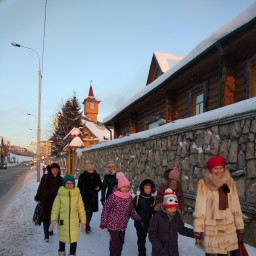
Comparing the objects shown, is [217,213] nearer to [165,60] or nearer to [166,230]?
[166,230]

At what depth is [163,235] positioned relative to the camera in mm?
3629

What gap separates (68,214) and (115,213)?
79 centimetres

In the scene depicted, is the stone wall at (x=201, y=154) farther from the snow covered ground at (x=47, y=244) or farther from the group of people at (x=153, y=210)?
the group of people at (x=153, y=210)

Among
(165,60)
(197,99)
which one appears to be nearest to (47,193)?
(197,99)

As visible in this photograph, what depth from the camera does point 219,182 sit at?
3711mm

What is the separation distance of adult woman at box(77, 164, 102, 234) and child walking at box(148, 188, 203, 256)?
3905 mm

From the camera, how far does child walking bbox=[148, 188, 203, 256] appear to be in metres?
3.59

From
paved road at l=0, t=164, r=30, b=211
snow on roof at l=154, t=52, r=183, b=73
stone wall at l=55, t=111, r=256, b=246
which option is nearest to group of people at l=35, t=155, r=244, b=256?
stone wall at l=55, t=111, r=256, b=246

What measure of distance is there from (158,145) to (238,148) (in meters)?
3.69

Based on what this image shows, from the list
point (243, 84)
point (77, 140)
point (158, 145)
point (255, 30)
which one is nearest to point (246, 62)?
point (243, 84)

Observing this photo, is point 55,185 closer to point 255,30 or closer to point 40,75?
point 255,30

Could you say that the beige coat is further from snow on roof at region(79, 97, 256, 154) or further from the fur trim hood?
snow on roof at region(79, 97, 256, 154)

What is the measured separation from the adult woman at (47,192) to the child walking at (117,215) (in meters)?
2.19

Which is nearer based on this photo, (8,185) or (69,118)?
(8,185)
